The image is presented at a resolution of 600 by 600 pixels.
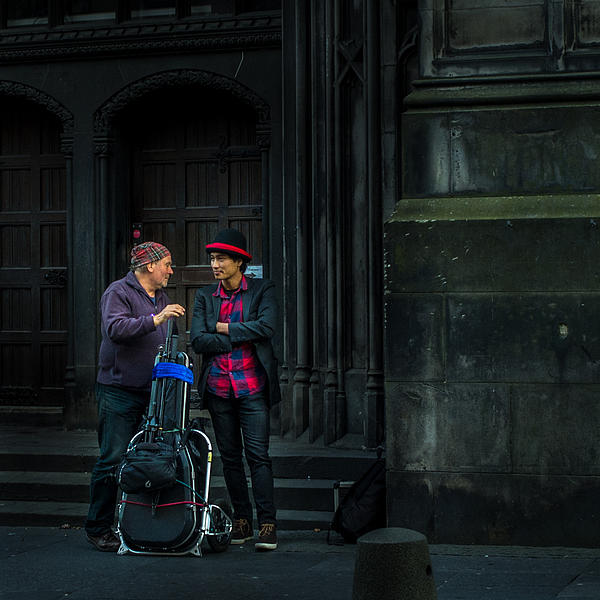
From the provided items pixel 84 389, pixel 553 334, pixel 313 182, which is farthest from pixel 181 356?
pixel 84 389

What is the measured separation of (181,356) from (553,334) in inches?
93.5

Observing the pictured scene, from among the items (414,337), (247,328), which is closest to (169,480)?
(247,328)

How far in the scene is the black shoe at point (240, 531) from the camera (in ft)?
28.3

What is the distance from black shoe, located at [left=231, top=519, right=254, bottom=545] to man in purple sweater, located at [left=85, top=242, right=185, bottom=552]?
77 cm

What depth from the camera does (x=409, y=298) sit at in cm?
834

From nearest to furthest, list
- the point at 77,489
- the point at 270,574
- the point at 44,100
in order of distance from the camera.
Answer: the point at 270,574 → the point at 77,489 → the point at 44,100

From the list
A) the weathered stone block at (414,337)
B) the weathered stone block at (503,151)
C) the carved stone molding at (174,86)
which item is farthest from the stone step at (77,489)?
the carved stone molding at (174,86)

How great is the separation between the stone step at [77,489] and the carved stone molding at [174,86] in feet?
11.2

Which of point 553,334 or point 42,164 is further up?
point 42,164

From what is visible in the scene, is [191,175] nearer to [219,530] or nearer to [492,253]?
[492,253]

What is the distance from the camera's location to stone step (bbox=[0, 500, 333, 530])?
9.28m

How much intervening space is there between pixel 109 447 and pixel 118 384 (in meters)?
0.41

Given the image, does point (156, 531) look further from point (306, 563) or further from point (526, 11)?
point (526, 11)

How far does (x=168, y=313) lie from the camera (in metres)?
A: 8.30
